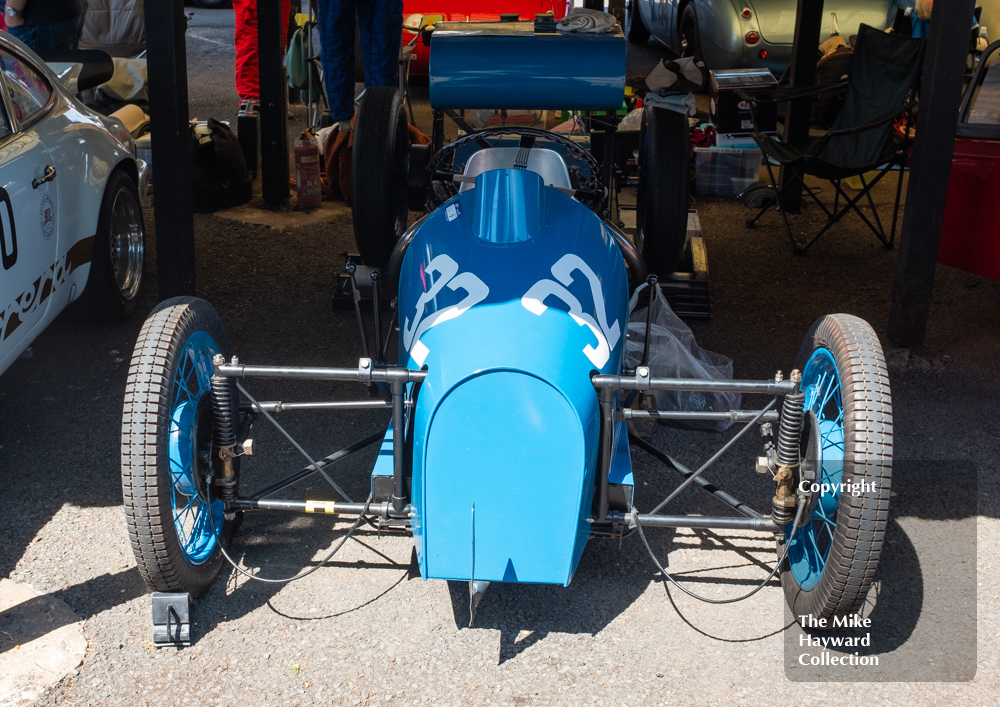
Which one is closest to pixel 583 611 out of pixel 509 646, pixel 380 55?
pixel 509 646

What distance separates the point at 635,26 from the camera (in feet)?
48.8

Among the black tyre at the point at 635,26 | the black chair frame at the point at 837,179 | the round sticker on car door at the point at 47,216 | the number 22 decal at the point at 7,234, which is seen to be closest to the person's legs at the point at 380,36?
the black chair frame at the point at 837,179

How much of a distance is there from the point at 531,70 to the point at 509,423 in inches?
104

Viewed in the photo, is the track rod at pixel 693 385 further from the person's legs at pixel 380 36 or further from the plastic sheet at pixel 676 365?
the person's legs at pixel 380 36

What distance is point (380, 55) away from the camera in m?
6.98

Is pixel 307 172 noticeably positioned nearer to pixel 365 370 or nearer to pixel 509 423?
pixel 365 370

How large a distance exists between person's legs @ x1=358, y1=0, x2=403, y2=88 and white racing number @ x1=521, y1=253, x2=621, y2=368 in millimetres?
4300

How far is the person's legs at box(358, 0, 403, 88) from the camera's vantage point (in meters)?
6.90

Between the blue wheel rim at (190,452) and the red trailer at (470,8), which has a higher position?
the red trailer at (470,8)

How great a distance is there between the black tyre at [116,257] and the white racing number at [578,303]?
270 centimetres

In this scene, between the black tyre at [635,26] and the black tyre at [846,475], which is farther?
the black tyre at [635,26]

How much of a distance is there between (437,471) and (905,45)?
5.66 m

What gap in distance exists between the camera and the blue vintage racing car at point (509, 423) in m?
2.67

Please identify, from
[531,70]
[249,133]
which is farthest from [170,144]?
[249,133]
